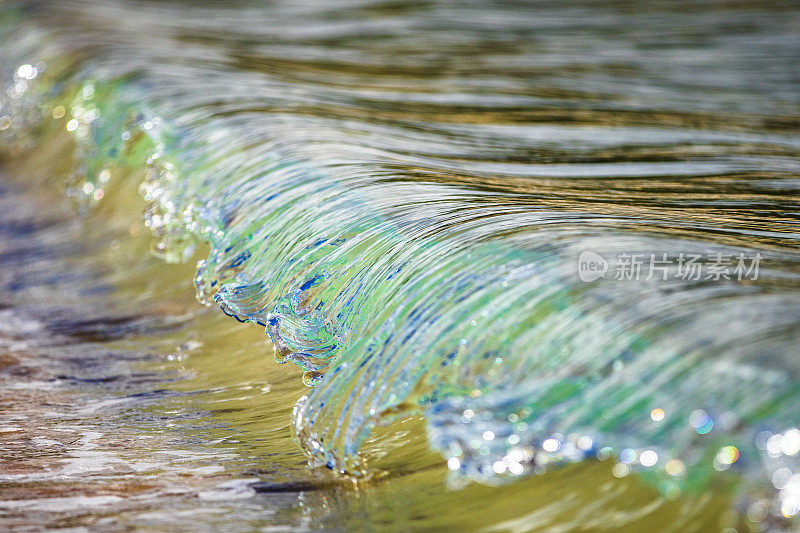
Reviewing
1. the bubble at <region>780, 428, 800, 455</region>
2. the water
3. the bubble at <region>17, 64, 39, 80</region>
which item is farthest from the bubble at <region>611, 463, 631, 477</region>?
the bubble at <region>17, 64, 39, 80</region>

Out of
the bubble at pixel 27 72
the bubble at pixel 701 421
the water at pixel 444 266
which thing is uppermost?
the bubble at pixel 701 421

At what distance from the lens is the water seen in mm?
867

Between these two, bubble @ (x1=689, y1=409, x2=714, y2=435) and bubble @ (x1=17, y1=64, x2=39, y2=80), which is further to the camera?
bubble @ (x1=17, y1=64, x2=39, y2=80)

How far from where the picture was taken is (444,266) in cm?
112

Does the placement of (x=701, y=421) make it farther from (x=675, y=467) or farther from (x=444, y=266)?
(x=444, y=266)

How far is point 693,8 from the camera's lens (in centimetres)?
331

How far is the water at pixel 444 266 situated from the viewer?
867mm

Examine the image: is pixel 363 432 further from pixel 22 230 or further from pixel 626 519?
pixel 22 230

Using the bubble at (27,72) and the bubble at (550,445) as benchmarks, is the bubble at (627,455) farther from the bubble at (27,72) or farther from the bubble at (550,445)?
the bubble at (27,72)

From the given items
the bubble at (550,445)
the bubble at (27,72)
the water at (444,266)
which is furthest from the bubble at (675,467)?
the bubble at (27,72)

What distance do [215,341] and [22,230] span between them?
3.45 ft

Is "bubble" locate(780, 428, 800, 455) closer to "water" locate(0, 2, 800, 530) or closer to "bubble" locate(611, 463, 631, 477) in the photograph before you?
"water" locate(0, 2, 800, 530)

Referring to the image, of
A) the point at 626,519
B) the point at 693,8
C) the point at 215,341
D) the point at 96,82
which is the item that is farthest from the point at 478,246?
the point at 693,8

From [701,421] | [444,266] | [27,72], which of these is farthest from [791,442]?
[27,72]
